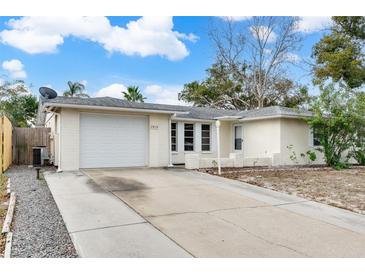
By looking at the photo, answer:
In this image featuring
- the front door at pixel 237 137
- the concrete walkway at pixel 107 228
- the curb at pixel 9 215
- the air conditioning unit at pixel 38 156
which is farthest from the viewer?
the front door at pixel 237 137

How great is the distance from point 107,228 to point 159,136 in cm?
852

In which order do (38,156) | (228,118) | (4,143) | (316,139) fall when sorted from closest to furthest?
(4,143) → (38,156) → (316,139) → (228,118)

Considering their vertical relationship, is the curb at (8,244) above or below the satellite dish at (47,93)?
below

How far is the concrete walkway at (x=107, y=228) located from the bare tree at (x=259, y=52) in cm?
2358

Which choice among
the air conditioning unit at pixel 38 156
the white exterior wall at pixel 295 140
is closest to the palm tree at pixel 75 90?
the air conditioning unit at pixel 38 156

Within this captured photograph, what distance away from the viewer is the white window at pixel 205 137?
1595 cm

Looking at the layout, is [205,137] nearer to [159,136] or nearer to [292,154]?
[159,136]

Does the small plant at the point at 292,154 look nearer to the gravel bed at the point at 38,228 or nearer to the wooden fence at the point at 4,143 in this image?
the gravel bed at the point at 38,228

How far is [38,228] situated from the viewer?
15.5ft

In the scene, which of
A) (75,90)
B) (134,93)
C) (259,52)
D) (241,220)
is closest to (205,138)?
(241,220)

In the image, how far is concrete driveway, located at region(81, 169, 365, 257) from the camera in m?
3.98

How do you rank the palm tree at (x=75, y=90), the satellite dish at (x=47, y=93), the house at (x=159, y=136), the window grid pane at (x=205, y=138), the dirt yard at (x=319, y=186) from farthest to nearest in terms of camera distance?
the palm tree at (x=75, y=90) < the window grid pane at (x=205, y=138) < the satellite dish at (x=47, y=93) < the house at (x=159, y=136) < the dirt yard at (x=319, y=186)
